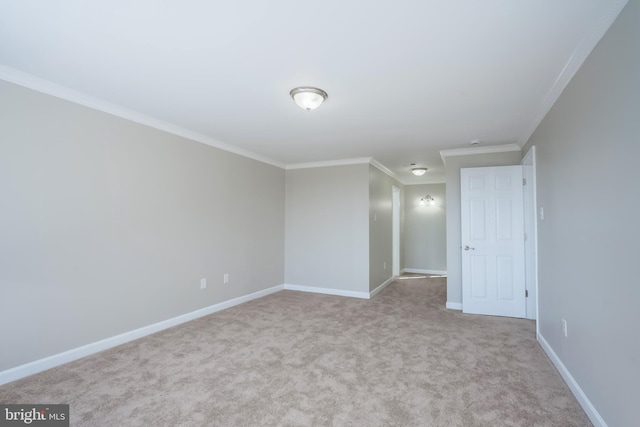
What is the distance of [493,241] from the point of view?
14.3 ft

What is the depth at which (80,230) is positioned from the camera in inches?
114

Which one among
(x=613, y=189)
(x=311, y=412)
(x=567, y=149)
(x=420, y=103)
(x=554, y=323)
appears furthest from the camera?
(x=420, y=103)

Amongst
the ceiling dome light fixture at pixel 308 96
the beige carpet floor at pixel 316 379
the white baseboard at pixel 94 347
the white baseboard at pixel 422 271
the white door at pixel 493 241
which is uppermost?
the ceiling dome light fixture at pixel 308 96

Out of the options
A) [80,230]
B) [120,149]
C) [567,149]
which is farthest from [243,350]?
[567,149]

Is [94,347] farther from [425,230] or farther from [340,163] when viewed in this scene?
[425,230]

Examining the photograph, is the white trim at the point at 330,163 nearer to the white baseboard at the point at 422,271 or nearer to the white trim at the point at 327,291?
the white trim at the point at 327,291

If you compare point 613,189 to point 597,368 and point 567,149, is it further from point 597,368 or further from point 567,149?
point 597,368

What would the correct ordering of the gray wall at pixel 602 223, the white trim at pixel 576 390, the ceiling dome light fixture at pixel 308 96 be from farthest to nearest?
the ceiling dome light fixture at pixel 308 96 < the white trim at pixel 576 390 < the gray wall at pixel 602 223

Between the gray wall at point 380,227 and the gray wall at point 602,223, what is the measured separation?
2950mm

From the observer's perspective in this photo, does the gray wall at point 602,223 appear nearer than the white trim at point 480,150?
Yes

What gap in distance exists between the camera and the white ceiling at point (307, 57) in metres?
Answer: 1.76

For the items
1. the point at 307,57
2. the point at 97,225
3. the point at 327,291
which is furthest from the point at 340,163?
the point at 97,225

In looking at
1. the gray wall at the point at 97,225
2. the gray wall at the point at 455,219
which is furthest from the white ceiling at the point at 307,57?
the gray wall at the point at 455,219

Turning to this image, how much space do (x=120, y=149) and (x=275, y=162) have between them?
9.08 ft
